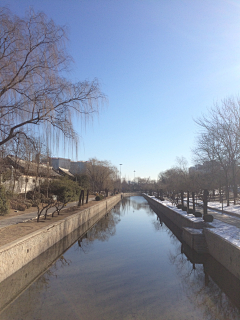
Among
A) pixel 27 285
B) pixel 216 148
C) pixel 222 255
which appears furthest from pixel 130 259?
pixel 216 148

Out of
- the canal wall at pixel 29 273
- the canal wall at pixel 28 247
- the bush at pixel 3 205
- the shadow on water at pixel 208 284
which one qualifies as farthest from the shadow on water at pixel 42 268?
the shadow on water at pixel 208 284

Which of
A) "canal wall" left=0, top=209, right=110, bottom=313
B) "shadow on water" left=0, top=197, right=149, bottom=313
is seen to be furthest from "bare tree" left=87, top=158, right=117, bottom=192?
"canal wall" left=0, top=209, right=110, bottom=313

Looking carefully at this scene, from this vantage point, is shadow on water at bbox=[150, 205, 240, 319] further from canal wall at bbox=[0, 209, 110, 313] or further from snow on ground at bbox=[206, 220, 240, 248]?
canal wall at bbox=[0, 209, 110, 313]

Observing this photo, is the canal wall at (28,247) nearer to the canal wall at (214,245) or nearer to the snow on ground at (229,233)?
the canal wall at (214,245)

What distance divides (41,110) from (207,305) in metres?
7.06

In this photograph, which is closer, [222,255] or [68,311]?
[68,311]

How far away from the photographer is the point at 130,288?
7430 millimetres

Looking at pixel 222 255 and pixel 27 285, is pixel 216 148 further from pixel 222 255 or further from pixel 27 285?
pixel 27 285

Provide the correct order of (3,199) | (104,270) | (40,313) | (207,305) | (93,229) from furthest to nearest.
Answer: (93,229), (3,199), (104,270), (207,305), (40,313)

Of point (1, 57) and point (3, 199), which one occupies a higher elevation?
point (1, 57)

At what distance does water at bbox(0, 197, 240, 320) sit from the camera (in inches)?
231

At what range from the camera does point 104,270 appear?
920 centimetres

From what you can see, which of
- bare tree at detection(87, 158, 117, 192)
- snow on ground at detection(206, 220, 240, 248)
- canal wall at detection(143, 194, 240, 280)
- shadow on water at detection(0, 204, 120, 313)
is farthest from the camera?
bare tree at detection(87, 158, 117, 192)

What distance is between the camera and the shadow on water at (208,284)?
6.32 m
